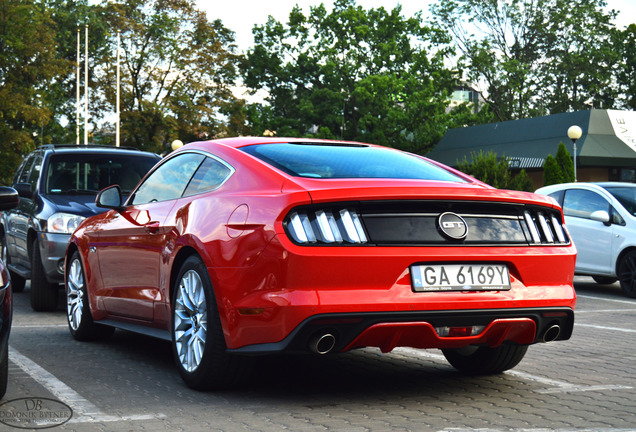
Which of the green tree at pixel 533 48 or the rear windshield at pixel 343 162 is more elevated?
the green tree at pixel 533 48

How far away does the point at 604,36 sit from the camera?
190 ft

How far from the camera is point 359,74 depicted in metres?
54.5

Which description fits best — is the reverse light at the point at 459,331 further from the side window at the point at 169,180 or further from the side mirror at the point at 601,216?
the side mirror at the point at 601,216

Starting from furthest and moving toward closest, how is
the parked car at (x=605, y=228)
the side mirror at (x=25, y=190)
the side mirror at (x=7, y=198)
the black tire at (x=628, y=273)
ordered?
1. the parked car at (x=605, y=228)
2. the black tire at (x=628, y=273)
3. the side mirror at (x=25, y=190)
4. the side mirror at (x=7, y=198)

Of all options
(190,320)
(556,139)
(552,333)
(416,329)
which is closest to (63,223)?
(190,320)

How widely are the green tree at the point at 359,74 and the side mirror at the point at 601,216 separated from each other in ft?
128

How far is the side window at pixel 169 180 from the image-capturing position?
6121 millimetres

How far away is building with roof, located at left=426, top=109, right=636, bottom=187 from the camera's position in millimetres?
39531

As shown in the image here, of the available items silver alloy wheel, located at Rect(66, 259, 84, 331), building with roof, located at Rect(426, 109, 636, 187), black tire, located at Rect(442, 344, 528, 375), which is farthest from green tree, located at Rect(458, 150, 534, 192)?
black tire, located at Rect(442, 344, 528, 375)

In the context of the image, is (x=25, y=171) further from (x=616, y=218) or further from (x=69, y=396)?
(x=616, y=218)

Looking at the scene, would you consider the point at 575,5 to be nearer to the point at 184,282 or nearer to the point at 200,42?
the point at 200,42

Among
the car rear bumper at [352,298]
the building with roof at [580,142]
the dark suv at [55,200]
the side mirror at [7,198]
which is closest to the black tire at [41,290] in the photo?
the dark suv at [55,200]

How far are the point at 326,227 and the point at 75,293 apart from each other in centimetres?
382

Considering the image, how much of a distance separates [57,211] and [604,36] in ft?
175
